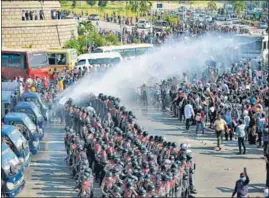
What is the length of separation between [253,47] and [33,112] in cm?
2443

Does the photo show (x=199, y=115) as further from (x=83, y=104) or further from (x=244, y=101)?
(x=83, y=104)

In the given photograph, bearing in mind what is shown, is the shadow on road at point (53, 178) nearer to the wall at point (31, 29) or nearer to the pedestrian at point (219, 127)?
the pedestrian at point (219, 127)

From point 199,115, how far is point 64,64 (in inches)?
627

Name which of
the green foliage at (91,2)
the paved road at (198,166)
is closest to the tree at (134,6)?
the green foliage at (91,2)

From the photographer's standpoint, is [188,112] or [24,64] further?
[24,64]

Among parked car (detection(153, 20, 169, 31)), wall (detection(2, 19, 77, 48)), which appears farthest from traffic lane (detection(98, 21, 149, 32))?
wall (detection(2, 19, 77, 48))

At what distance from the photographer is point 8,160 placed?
1811cm

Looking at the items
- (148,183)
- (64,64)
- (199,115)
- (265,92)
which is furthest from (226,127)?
(64,64)

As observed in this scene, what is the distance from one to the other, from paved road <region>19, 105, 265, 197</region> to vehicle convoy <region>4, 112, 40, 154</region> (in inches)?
17.6

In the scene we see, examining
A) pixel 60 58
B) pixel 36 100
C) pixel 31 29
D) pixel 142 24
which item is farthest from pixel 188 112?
pixel 142 24

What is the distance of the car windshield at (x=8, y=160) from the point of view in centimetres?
1790

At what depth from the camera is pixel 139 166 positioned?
16625 mm

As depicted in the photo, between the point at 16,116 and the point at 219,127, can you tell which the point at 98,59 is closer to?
the point at 219,127

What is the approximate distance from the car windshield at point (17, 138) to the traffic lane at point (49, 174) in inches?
40.0
